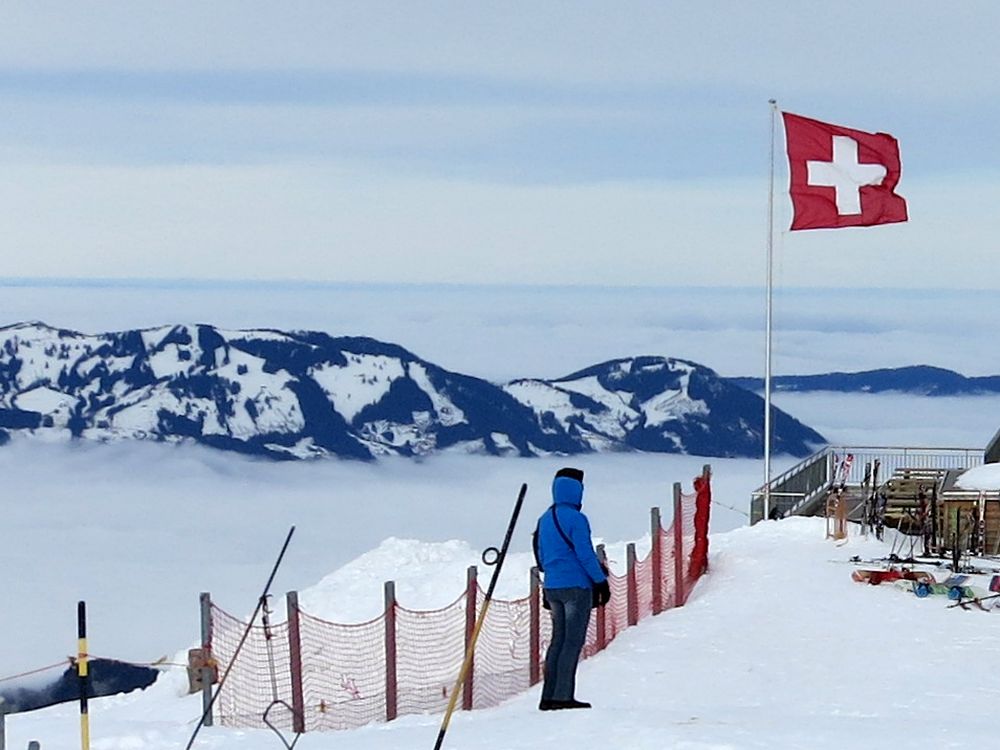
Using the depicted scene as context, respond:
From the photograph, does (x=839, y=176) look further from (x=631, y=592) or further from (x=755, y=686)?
(x=755, y=686)

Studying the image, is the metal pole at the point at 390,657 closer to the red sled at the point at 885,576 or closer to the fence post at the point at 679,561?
the fence post at the point at 679,561

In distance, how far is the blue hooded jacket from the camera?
48.1ft

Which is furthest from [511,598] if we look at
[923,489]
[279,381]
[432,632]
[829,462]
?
[279,381]

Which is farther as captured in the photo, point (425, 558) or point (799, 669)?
point (425, 558)

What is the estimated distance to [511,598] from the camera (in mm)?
27422

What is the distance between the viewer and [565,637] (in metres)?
14.8

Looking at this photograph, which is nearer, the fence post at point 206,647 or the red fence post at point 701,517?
the fence post at point 206,647

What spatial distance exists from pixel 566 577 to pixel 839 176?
18346 millimetres

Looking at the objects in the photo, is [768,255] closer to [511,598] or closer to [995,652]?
[511,598]

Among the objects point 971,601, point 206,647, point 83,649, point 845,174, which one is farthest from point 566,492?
point 845,174

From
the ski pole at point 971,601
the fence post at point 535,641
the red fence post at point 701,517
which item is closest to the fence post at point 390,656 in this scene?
the fence post at point 535,641

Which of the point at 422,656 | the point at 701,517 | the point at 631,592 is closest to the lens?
the point at 631,592

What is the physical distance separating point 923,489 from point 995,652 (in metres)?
13.1

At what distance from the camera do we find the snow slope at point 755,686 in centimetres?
1359
